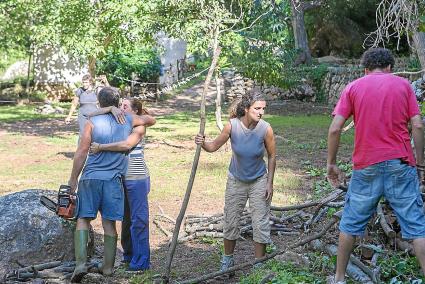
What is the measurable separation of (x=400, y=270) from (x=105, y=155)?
2864 mm

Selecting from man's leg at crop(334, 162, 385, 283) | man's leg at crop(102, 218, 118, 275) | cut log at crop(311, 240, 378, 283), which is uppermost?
man's leg at crop(334, 162, 385, 283)

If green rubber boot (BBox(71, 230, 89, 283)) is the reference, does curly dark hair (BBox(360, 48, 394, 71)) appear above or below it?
above

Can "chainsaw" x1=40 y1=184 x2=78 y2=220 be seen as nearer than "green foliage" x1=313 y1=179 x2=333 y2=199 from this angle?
Yes

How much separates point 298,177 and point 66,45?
8303 millimetres

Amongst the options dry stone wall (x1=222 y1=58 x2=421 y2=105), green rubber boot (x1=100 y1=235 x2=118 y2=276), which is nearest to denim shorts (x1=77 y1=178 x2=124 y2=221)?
green rubber boot (x1=100 y1=235 x2=118 y2=276)

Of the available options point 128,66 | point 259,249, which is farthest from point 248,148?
point 128,66

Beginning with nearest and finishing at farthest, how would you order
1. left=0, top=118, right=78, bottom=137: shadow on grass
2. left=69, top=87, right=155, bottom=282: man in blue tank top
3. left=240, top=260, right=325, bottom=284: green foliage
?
left=240, top=260, right=325, bottom=284: green foliage
left=69, top=87, right=155, bottom=282: man in blue tank top
left=0, top=118, right=78, bottom=137: shadow on grass

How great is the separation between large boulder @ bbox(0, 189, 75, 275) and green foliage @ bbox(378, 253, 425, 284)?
3245mm

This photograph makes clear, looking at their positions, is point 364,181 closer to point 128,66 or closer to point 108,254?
point 108,254

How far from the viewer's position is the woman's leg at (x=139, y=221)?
7.04 m

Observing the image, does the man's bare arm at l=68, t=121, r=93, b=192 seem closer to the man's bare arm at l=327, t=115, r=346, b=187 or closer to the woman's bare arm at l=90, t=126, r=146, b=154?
the woman's bare arm at l=90, t=126, r=146, b=154

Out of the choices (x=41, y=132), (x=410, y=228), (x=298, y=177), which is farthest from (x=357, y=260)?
(x=41, y=132)

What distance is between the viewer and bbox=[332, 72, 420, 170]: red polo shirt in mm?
5141

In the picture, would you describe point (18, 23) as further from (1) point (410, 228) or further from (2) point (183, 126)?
(1) point (410, 228)
